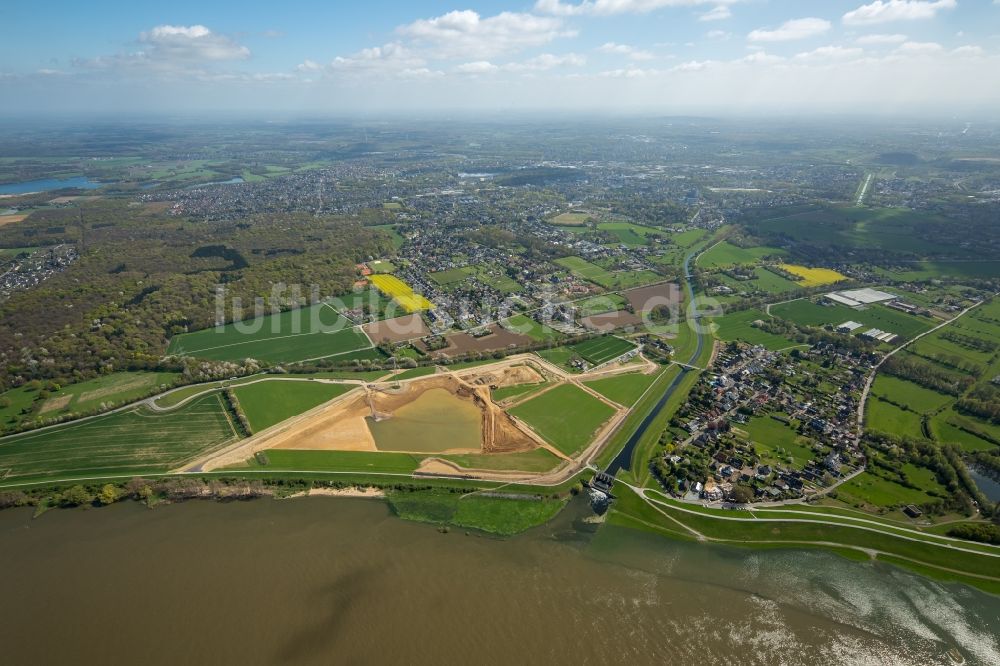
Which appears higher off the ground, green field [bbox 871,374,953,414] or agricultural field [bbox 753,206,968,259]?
agricultural field [bbox 753,206,968,259]

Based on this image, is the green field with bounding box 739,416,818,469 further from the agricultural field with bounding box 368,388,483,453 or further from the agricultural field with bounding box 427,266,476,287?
the agricultural field with bounding box 427,266,476,287

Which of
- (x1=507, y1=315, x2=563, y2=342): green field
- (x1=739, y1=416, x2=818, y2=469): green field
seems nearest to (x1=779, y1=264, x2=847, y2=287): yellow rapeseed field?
(x1=739, y1=416, x2=818, y2=469): green field

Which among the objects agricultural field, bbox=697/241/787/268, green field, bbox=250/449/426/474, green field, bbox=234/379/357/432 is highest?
agricultural field, bbox=697/241/787/268

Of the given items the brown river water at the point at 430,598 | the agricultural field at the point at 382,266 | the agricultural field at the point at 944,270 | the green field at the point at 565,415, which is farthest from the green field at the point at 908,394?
the agricultural field at the point at 382,266

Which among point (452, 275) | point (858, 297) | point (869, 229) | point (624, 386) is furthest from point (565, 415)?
point (869, 229)

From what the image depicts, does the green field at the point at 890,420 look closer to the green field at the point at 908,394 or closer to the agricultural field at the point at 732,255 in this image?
the green field at the point at 908,394

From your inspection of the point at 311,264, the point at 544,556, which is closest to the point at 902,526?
the point at 544,556

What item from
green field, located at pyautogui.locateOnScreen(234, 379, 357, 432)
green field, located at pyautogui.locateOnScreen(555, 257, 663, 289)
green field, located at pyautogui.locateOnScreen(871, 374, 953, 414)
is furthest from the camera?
green field, located at pyautogui.locateOnScreen(555, 257, 663, 289)

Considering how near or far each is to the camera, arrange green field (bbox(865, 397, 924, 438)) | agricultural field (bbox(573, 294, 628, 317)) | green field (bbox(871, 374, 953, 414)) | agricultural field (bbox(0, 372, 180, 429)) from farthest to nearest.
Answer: agricultural field (bbox(573, 294, 628, 317)) < green field (bbox(871, 374, 953, 414)) < agricultural field (bbox(0, 372, 180, 429)) < green field (bbox(865, 397, 924, 438))

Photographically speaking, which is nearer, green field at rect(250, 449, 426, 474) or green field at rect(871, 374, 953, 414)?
green field at rect(250, 449, 426, 474)
